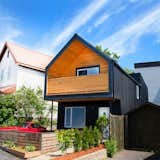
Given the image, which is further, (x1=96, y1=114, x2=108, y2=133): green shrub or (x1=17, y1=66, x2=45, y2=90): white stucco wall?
(x1=17, y1=66, x2=45, y2=90): white stucco wall

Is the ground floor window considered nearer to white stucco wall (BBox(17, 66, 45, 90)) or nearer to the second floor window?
the second floor window

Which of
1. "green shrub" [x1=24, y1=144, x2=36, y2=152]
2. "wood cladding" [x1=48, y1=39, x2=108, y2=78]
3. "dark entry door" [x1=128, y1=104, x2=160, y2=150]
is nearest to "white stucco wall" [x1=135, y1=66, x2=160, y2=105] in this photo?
"wood cladding" [x1=48, y1=39, x2=108, y2=78]

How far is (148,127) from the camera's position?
17469 mm

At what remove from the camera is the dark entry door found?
17.1 meters

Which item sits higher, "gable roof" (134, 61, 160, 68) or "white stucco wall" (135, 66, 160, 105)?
"gable roof" (134, 61, 160, 68)

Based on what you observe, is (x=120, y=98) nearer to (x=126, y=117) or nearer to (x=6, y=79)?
(x=126, y=117)

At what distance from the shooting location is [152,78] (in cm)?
3231

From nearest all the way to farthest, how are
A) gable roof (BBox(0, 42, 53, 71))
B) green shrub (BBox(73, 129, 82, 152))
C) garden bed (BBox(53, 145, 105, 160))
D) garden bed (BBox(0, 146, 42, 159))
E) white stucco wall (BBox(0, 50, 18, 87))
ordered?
garden bed (BBox(53, 145, 105, 160)) < garden bed (BBox(0, 146, 42, 159)) < green shrub (BBox(73, 129, 82, 152)) < white stucco wall (BBox(0, 50, 18, 87)) < gable roof (BBox(0, 42, 53, 71))

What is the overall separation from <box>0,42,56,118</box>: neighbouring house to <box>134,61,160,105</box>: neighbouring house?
13.5m

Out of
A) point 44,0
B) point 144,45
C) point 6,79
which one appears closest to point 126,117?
point 44,0

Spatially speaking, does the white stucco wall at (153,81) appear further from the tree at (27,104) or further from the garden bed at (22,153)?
the garden bed at (22,153)

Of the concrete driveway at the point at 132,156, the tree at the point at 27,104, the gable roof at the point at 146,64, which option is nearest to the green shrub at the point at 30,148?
the concrete driveway at the point at 132,156

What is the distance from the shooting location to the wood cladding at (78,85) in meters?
18.5

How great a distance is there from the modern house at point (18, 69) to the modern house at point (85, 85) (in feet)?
29.4
